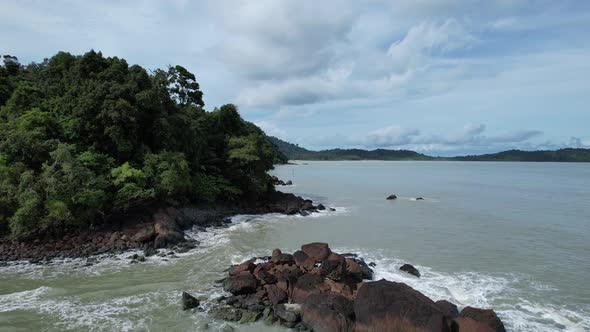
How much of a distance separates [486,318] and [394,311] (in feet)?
10.0

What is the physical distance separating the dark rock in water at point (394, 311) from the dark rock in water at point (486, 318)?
1261 mm

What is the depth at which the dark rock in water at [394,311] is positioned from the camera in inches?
389

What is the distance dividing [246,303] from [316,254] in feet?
14.6

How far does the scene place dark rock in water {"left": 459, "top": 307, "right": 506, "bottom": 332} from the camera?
10.4 meters

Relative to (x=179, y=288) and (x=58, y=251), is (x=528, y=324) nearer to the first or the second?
(x=179, y=288)

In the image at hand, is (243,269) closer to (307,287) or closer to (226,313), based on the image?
(226,313)

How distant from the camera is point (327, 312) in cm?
1092

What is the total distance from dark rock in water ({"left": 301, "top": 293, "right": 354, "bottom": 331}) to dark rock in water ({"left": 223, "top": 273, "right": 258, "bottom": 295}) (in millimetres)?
2569

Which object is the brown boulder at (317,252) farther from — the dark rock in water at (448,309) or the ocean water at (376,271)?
the dark rock in water at (448,309)

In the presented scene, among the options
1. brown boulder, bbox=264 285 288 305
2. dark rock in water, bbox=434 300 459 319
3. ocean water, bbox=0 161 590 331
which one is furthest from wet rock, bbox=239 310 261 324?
dark rock in water, bbox=434 300 459 319

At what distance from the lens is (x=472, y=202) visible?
3981 centimetres

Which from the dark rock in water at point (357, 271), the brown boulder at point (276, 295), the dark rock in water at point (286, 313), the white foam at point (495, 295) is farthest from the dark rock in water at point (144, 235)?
the white foam at point (495, 295)

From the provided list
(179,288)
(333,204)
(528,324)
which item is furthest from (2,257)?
(333,204)

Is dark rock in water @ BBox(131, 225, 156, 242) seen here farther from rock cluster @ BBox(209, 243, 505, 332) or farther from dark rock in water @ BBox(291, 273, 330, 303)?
dark rock in water @ BBox(291, 273, 330, 303)
